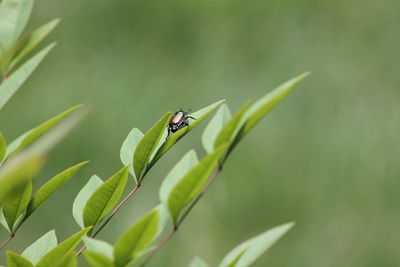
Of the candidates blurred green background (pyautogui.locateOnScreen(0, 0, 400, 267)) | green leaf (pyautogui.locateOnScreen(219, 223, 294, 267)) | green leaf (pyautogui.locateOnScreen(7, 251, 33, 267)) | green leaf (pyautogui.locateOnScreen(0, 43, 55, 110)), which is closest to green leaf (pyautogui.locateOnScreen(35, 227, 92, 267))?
green leaf (pyautogui.locateOnScreen(7, 251, 33, 267))

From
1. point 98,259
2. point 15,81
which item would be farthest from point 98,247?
point 15,81

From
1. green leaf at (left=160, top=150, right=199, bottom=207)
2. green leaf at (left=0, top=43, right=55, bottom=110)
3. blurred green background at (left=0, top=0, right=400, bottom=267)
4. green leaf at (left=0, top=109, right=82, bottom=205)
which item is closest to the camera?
green leaf at (left=0, top=109, right=82, bottom=205)

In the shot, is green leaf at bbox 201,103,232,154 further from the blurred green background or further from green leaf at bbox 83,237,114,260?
the blurred green background

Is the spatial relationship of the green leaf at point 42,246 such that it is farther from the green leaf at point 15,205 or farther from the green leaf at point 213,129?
the green leaf at point 213,129

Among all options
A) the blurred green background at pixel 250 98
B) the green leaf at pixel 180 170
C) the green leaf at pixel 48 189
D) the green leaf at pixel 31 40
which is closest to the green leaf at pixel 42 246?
the green leaf at pixel 48 189

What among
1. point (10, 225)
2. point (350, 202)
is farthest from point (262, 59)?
point (10, 225)

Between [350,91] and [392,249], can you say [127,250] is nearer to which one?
[392,249]
